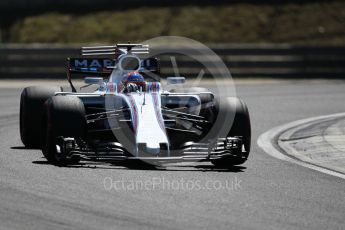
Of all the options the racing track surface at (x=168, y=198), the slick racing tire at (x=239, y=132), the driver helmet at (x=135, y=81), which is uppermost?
the driver helmet at (x=135, y=81)

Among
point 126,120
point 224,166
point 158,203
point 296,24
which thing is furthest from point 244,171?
point 296,24

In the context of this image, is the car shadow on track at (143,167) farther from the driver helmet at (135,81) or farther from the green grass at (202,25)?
the green grass at (202,25)

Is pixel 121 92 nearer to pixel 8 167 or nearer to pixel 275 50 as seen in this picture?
pixel 8 167

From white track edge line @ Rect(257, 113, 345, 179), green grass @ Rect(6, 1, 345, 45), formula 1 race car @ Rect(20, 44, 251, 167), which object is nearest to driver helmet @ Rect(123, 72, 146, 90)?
formula 1 race car @ Rect(20, 44, 251, 167)

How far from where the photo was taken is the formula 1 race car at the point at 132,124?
37.0 ft

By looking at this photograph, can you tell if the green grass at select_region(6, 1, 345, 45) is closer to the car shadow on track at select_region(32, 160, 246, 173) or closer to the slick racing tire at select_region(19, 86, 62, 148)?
the slick racing tire at select_region(19, 86, 62, 148)

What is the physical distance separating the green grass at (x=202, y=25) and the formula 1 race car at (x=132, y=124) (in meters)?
21.1

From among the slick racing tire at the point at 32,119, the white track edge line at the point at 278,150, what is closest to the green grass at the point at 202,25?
the white track edge line at the point at 278,150

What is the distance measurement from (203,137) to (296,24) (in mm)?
23341

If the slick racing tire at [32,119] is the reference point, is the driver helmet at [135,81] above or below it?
above

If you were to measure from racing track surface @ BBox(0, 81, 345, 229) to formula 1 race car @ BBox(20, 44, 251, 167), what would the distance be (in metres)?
0.21

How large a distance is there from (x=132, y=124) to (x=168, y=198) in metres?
2.50

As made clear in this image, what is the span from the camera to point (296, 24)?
35125 mm

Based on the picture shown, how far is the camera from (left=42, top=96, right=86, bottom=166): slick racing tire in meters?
11.4
